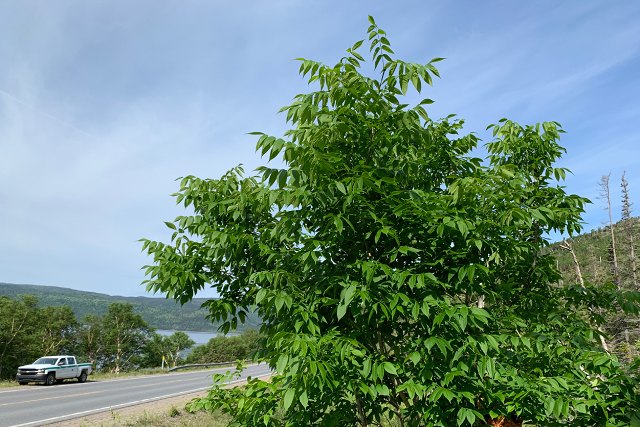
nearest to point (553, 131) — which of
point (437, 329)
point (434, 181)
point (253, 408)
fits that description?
point (434, 181)

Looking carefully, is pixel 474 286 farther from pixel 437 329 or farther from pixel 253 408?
pixel 253 408

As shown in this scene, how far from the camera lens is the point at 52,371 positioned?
2714 centimetres


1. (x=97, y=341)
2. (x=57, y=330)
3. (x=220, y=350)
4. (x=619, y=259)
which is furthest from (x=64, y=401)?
(x=220, y=350)

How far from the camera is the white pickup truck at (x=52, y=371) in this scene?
2638 centimetres

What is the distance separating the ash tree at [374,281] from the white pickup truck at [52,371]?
2755cm

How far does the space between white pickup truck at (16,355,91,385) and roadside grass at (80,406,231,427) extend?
47.3 feet

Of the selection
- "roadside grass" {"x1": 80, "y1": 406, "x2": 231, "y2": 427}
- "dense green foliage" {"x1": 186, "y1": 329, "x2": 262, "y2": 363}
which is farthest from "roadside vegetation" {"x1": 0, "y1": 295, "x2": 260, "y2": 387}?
"roadside grass" {"x1": 80, "y1": 406, "x2": 231, "y2": 427}

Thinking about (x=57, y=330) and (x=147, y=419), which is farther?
(x=57, y=330)

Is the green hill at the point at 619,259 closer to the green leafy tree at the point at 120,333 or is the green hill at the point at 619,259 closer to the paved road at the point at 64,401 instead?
the paved road at the point at 64,401

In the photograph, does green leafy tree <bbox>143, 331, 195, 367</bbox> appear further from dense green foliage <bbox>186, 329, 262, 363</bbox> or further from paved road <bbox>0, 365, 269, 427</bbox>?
paved road <bbox>0, 365, 269, 427</bbox>

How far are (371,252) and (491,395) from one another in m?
1.31

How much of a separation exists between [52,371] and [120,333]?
183ft

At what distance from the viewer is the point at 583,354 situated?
3.60m

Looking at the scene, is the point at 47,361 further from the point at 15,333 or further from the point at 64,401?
the point at 15,333
